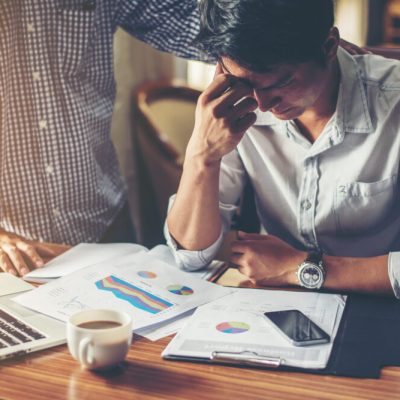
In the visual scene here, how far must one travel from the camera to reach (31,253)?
146cm

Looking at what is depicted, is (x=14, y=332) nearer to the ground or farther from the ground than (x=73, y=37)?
nearer to the ground

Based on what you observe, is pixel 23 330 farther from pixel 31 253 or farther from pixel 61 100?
pixel 61 100

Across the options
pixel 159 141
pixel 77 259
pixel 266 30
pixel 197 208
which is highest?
pixel 266 30

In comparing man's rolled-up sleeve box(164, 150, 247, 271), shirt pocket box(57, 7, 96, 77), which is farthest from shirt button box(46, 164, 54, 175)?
man's rolled-up sleeve box(164, 150, 247, 271)

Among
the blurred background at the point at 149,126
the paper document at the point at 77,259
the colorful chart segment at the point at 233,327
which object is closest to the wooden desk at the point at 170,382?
the colorful chart segment at the point at 233,327

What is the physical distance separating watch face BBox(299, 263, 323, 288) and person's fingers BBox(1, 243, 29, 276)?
1.85ft

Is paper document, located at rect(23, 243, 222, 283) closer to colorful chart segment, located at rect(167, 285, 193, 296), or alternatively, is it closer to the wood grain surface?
colorful chart segment, located at rect(167, 285, 193, 296)

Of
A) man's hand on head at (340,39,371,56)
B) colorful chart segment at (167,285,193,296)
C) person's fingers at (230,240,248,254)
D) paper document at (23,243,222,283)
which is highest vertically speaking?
man's hand on head at (340,39,371,56)

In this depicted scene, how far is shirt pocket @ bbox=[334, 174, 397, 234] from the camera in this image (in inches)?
57.9

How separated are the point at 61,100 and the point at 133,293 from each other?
0.80 meters

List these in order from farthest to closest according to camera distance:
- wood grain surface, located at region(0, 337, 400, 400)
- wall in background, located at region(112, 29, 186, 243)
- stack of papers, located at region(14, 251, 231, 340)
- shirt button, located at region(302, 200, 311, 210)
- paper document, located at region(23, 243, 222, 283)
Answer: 1. wall in background, located at region(112, 29, 186, 243)
2. shirt button, located at region(302, 200, 311, 210)
3. paper document, located at region(23, 243, 222, 283)
4. stack of papers, located at region(14, 251, 231, 340)
5. wood grain surface, located at region(0, 337, 400, 400)

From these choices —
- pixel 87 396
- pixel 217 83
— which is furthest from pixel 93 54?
pixel 87 396

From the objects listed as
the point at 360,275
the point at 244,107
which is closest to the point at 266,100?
the point at 244,107

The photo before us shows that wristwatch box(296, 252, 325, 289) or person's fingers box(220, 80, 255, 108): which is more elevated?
person's fingers box(220, 80, 255, 108)
